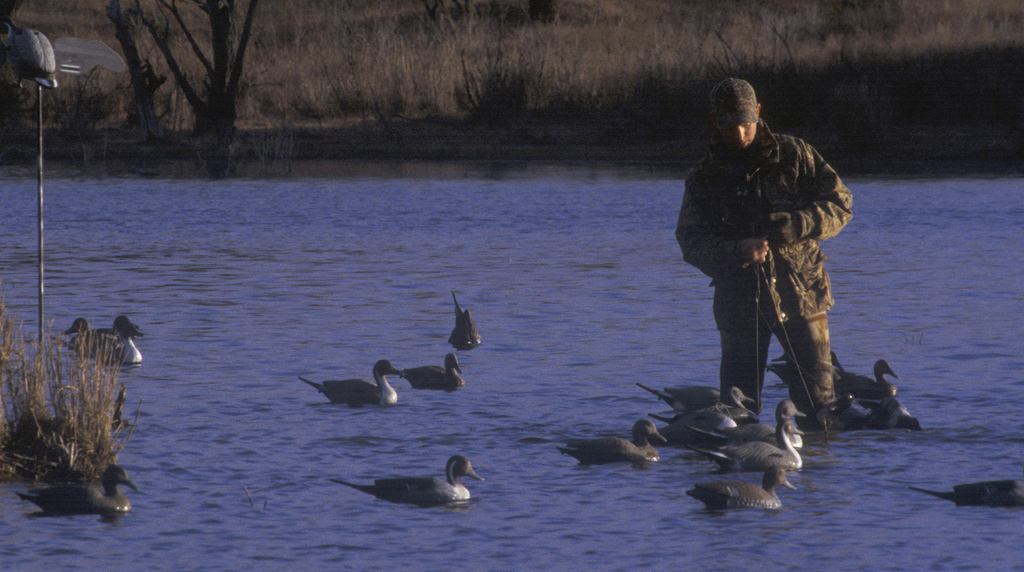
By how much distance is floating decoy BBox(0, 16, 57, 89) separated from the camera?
9594 mm

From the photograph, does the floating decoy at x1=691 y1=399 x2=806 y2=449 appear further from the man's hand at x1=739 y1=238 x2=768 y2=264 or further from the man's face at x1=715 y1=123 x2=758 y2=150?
the man's face at x1=715 y1=123 x2=758 y2=150

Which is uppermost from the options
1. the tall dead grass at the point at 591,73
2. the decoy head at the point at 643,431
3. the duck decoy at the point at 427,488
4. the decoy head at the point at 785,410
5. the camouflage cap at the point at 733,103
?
the camouflage cap at the point at 733,103

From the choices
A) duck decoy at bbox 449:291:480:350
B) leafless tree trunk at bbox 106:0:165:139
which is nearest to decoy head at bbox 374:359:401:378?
duck decoy at bbox 449:291:480:350

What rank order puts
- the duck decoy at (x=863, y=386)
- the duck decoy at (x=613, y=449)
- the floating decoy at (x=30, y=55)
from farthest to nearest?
the floating decoy at (x=30, y=55) → the duck decoy at (x=863, y=386) → the duck decoy at (x=613, y=449)

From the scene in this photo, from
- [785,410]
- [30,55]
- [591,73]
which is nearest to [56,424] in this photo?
[30,55]

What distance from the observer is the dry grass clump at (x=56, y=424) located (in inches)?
289

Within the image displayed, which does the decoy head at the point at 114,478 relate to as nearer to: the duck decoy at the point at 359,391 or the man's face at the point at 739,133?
the duck decoy at the point at 359,391

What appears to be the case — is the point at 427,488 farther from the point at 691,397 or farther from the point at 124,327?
the point at 124,327

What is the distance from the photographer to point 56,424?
24.3ft

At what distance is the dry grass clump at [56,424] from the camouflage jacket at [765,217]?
10.1 ft

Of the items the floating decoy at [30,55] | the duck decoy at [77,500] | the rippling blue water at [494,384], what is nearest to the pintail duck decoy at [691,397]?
the rippling blue water at [494,384]

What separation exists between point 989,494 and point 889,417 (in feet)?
5.16

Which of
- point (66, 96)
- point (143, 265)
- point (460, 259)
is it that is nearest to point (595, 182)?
point (460, 259)

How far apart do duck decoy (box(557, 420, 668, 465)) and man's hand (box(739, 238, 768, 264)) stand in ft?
3.78
